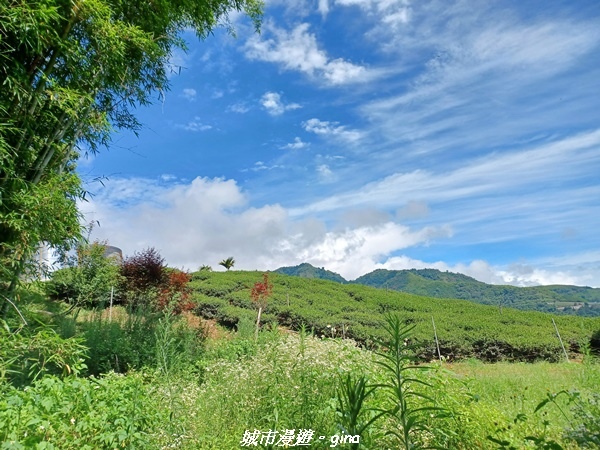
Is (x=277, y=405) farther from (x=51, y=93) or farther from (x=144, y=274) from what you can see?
(x=144, y=274)

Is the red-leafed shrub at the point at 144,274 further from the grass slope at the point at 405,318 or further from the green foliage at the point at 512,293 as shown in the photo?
the green foliage at the point at 512,293

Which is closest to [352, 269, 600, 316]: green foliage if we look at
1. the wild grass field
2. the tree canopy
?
the wild grass field

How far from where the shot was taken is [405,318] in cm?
1400

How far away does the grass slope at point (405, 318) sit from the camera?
12695mm

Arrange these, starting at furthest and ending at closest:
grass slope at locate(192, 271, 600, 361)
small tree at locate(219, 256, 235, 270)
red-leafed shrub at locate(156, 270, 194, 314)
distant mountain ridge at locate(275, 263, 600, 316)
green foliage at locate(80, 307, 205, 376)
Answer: distant mountain ridge at locate(275, 263, 600, 316) → small tree at locate(219, 256, 235, 270) → grass slope at locate(192, 271, 600, 361) → red-leafed shrub at locate(156, 270, 194, 314) → green foliage at locate(80, 307, 205, 376)

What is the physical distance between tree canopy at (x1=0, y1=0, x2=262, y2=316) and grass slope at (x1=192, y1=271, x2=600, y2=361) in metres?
7.74

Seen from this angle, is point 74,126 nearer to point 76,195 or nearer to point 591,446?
point 76,195

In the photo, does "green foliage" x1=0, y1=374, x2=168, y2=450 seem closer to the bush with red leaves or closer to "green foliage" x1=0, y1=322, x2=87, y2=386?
"green foliage" x1=0, y1=322, x2=87, y2=386

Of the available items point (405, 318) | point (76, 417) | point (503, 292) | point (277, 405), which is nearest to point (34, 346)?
point (76, 417)

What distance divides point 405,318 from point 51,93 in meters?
13.6

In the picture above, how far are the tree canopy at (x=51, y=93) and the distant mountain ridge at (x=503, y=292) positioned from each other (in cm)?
6874

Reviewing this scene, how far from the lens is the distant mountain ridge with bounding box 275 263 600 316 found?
84.6 meters

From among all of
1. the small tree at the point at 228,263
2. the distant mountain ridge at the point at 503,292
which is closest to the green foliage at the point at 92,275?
the small tree at the point at 228,263

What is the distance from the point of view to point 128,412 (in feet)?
9.42
